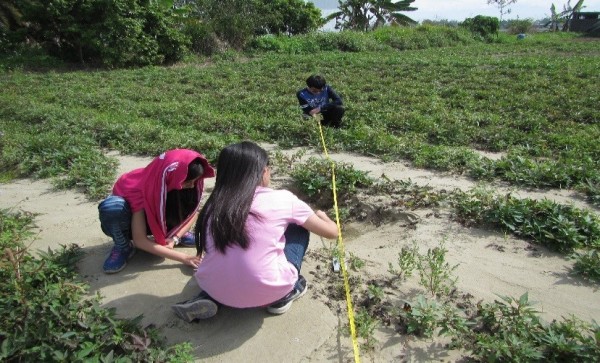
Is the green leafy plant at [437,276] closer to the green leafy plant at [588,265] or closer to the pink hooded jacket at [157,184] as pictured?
the green leafy plant at [588,265]

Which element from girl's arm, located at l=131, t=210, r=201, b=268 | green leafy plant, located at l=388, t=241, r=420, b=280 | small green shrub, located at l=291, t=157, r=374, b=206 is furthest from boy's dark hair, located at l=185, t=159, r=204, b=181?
small green shrub, located at l=291, t=157, r=374, b=206

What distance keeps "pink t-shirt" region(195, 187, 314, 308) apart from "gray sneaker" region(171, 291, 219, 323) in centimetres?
6

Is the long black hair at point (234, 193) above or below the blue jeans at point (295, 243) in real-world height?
above

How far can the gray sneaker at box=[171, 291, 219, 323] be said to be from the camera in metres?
2.44

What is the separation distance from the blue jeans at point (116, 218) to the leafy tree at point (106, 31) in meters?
13.5

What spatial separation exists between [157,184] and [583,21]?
40571 mm

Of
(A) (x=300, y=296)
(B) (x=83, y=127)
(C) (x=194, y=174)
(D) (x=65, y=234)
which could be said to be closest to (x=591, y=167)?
(A) (x=300, y=296)

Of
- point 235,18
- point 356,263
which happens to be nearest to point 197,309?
point 356,263

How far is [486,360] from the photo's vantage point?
7.20ft

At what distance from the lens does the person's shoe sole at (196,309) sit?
96.0 inches

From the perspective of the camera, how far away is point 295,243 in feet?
8.61

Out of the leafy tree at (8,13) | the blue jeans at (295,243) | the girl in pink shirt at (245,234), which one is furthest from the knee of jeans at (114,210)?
the leafy tree at (8,13)

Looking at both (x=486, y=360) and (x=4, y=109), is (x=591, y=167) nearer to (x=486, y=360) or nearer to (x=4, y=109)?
(x=486, y=360)

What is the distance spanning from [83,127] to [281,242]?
5.36 meters
